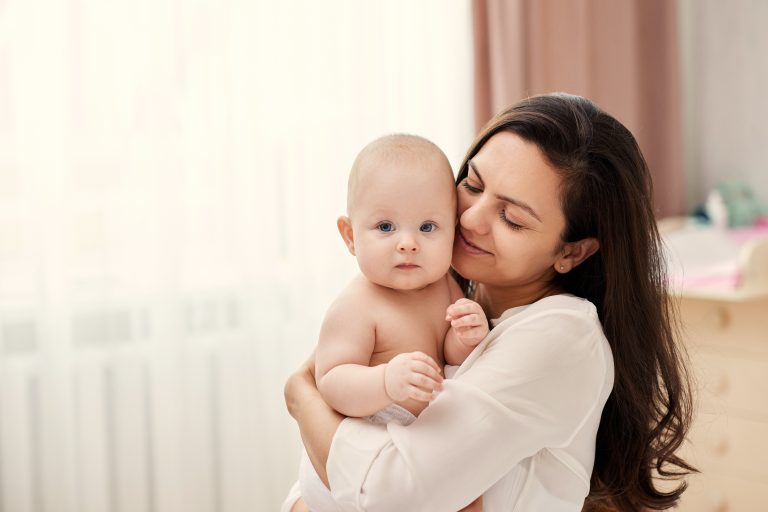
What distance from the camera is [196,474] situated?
236 cm

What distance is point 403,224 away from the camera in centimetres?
128

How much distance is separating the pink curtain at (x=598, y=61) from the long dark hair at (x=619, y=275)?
1464 mm

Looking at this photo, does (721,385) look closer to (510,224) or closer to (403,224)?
(510,224)

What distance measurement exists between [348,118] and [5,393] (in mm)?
1244

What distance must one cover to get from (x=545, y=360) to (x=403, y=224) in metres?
0.30

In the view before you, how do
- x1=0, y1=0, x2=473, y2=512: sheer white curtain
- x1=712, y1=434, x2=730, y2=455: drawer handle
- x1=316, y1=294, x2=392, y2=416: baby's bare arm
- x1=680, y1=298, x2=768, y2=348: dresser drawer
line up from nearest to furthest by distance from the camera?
1. x1=316, y1=294, x2=392, y2=416: baby's bare arm
2. x1=0, y1=0, x2=473, y2=512: sheer white curtain
3. x1=680, y1=298, x2=768, y2=348: dresser drawer
4. x1=712, y1=434, x2=730, y2=455: drawer handle

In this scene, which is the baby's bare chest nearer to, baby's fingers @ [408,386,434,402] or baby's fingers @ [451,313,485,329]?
baby's fingers @ [451,313,485,329]

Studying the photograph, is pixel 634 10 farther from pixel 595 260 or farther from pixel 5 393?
pixel 5 393

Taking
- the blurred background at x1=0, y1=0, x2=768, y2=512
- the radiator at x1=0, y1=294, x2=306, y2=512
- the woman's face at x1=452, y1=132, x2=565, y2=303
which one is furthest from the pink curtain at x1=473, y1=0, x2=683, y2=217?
the woman's face at x1=452, y1=132, x2=565, y2=303

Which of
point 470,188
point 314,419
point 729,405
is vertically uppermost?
point 470,188

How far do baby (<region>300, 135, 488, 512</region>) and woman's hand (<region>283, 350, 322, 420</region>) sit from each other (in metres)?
0.07

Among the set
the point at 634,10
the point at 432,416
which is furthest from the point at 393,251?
the point at 634,10

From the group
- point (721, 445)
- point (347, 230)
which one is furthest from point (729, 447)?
point (347, 230)

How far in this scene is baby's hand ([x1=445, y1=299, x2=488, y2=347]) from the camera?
1.23 meters
